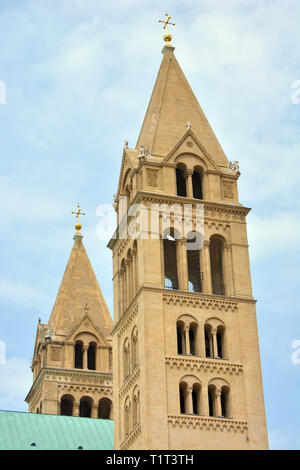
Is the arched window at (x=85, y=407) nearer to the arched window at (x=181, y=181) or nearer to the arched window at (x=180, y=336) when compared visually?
the arched window at (x=181, y=181)

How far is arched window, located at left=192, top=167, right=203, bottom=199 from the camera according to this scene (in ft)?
221

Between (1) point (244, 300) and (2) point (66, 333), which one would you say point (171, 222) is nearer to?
(1) point (244, 300)

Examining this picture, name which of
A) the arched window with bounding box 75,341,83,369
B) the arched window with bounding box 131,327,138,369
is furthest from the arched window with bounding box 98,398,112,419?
the arched window with bounding box 131,327,138,369

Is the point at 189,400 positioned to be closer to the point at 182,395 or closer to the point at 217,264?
the point at 182,395

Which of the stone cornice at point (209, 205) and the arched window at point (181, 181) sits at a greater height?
the arched window at point (181, 181)

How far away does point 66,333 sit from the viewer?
87.1 meters

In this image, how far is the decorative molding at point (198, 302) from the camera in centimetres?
6166

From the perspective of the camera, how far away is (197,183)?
6819 cm

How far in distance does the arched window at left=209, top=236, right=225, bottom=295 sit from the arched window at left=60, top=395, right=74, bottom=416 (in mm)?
22547

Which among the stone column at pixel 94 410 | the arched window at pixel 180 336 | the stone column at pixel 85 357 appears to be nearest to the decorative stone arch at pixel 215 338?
the arched window at pixel 180 336

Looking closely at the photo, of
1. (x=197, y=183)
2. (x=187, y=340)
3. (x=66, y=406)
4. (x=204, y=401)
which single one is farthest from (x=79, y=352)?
(x=204, y=401)

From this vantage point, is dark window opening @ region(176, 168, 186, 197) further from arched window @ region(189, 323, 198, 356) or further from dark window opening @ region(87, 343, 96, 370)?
dark window opening @ region(87, 343, 96, 370)

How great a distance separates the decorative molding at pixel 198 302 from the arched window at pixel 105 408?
2482cm
